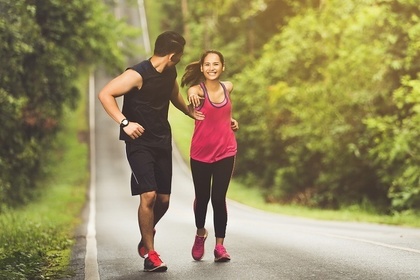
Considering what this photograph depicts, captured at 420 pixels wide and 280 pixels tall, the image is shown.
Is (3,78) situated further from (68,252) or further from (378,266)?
(378,266)

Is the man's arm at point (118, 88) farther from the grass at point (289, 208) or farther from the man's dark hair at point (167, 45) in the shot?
the grass at point (289, 208)

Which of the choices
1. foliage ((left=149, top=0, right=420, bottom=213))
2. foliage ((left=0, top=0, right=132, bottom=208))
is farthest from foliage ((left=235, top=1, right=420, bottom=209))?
foliage ((left=0, top=0, right=132, bottom=208))

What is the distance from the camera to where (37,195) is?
2906cm

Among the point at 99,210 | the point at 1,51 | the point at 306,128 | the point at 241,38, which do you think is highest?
the point at 241,38

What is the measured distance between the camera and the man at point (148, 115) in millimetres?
7660

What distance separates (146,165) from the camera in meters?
7.72

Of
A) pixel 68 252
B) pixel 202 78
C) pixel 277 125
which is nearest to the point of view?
pixel 202 78

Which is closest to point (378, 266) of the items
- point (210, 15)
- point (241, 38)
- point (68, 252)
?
point (68, 252)

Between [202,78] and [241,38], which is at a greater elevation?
[241,38]

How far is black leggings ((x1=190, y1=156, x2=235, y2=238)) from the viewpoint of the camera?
26.7 ft

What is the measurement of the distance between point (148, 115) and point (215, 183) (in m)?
1.05

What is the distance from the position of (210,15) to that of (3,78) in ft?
117

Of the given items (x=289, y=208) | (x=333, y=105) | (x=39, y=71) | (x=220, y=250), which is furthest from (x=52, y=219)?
(x=220, y=250)

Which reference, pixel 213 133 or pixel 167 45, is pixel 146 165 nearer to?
pixel 213 133
